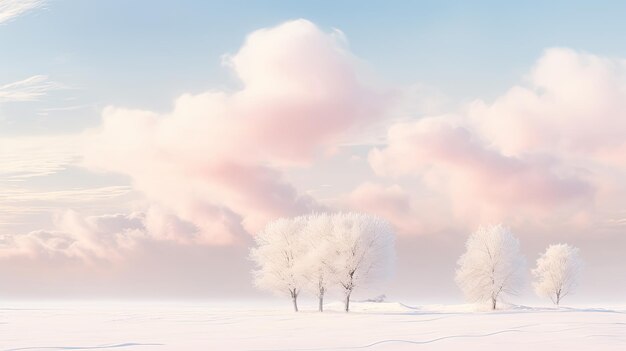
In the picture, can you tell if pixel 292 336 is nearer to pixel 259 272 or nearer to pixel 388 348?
pixel 388 348

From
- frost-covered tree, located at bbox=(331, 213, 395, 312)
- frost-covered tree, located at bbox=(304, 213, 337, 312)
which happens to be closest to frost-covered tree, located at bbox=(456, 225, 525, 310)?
frost-covered tree, located at bbox=(331, 213, 395, 312)

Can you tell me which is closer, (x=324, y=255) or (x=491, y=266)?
(x=324, y=255)

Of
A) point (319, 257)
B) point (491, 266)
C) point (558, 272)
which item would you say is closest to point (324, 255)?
point (319, 257)

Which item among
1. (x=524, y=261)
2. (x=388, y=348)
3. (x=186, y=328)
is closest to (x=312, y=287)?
(x=524, y=261)

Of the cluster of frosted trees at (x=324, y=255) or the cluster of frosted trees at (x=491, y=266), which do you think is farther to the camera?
the cluster of frosted trees at (x=491, y=266)

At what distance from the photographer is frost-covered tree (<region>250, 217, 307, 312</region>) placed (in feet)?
297

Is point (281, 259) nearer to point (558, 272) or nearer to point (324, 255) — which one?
point (324, 255)

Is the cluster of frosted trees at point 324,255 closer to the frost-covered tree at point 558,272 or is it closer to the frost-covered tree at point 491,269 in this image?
the frost-covered tree at point 491,269

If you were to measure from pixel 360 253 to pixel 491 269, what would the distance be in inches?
855

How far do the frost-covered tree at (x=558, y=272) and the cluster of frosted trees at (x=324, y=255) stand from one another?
130ft

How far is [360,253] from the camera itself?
86750 mm

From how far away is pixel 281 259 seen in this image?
9175cm

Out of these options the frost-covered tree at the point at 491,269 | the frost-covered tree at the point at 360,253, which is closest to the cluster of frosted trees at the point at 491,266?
the frost-covered tree at the point at 491,269

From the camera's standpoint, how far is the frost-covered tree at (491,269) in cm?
9688
